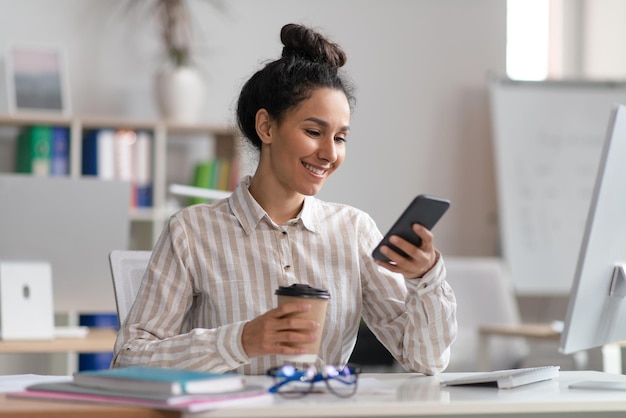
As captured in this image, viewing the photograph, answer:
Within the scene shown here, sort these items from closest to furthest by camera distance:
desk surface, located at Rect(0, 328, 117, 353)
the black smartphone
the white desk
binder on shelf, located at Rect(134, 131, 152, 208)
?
the white desk
the black smartphone
desk surface, located at Rect(0, 328, 117, 353)
binder on shelf, located at Rect(134, 131, 152, 208)

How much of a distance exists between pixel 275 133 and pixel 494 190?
339 centimetres

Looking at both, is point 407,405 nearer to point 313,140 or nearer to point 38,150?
point 313,140

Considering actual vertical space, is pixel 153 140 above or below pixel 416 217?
above

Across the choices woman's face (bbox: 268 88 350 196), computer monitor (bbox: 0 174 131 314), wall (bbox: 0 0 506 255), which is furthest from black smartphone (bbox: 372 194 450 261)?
wall (bbox: 0 0 506 255)

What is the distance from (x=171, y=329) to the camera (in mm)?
1796

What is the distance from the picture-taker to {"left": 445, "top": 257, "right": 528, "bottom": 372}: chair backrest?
15.0ft

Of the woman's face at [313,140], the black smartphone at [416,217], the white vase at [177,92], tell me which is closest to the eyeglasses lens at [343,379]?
the black smartphone at [416,217]

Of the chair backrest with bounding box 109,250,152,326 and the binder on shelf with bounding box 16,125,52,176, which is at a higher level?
the binder on shelf with bounding box 16,125,52,176

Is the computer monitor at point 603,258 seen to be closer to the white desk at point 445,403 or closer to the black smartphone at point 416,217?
the white desk at point 445,403

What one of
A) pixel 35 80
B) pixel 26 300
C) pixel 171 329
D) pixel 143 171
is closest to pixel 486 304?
pixel 143 171

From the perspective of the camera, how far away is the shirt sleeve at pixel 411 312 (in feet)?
5.87

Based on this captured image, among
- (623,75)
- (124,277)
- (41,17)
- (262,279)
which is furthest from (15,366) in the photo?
(623,75)

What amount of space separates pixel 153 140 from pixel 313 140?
2.59 m

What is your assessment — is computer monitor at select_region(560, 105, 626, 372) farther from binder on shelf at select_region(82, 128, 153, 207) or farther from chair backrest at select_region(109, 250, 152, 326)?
binder on shelf at select_region(82, 128, 153, 207)
